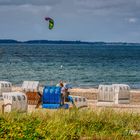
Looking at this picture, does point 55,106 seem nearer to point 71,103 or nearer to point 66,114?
point 71,103

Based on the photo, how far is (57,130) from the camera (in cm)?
1004

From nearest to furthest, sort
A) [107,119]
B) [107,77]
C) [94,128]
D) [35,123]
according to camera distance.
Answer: [35,123], [94,128], [107,119], [107,77]

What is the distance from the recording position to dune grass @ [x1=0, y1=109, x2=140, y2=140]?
955 cm

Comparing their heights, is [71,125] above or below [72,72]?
below

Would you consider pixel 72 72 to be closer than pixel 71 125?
No

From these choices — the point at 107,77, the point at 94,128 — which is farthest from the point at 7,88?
the point at 107,77

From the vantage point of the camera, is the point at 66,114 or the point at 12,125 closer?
the point at 12,125

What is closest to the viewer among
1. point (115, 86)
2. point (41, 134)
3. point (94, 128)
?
point (41, 134)

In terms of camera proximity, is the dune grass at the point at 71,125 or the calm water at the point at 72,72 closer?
the dune grass at the point at 71,125

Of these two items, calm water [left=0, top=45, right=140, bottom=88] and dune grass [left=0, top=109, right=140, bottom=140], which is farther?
calm water [left=0, top=45, right=140, bottom=88]

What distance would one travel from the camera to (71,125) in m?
11.1

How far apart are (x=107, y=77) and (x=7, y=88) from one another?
47.7 meters

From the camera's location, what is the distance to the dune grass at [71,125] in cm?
955

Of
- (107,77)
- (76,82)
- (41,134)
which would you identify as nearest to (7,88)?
(41,134)
